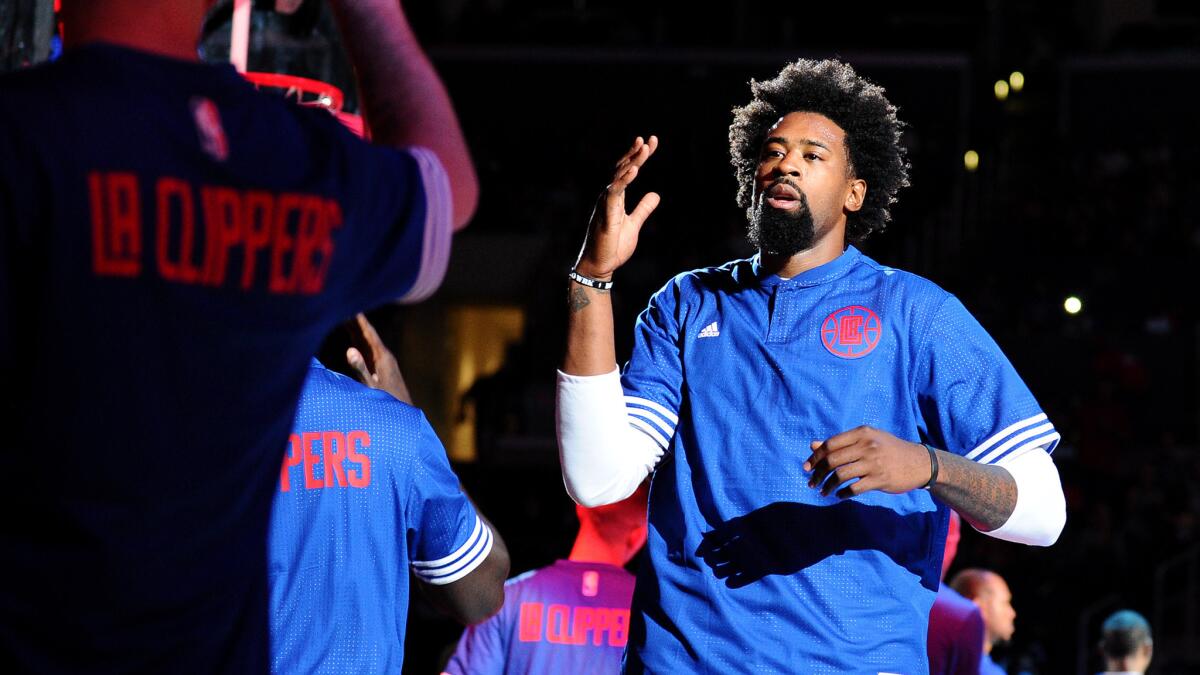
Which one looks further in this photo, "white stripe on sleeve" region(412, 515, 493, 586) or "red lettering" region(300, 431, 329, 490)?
"white stripe on sleeve" region(412, 515, 493, 586)

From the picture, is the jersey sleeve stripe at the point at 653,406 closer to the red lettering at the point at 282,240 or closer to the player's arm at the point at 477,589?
the player's arm at the point at 477,589

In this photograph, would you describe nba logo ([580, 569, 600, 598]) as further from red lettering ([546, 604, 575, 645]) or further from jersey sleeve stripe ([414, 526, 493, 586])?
jersey sleeve stripe ([414, 526, 493, 586])

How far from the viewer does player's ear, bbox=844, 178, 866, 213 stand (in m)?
3.16

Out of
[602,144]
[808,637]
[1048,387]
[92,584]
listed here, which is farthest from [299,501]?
[602,144]

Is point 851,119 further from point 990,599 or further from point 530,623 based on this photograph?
point 990,599

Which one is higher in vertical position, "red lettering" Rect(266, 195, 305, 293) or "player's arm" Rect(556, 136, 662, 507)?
"red lettering" Rect(266, 195, 305, 293)

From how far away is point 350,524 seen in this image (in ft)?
9.48

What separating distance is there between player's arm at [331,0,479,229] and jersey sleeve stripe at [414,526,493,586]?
1430mm

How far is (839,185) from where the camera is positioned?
3.10m

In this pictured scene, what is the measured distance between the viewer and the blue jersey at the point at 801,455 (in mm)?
2758

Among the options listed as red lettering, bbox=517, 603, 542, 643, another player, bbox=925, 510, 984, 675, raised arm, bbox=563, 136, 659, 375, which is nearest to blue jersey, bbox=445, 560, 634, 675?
red lettering, bbox=517, 603, 542, 643

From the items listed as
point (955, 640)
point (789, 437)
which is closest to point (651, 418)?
point (789, 437)

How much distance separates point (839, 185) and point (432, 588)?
4.11 feet

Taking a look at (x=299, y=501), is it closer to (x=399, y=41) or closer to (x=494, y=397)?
(x=399, y=41)
